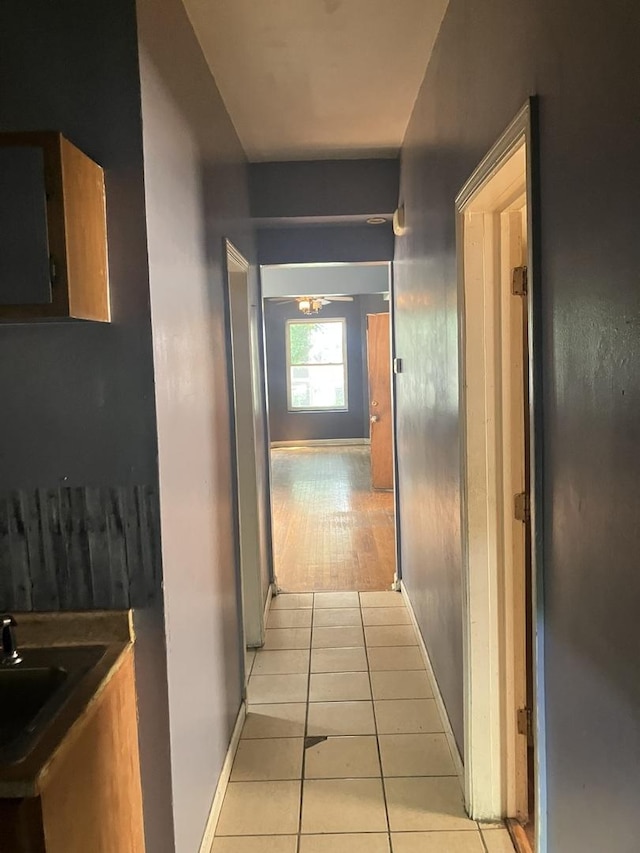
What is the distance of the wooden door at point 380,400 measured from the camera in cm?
835

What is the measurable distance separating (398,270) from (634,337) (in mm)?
3371

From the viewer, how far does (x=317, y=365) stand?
12.1m

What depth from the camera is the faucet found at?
165 centimetres

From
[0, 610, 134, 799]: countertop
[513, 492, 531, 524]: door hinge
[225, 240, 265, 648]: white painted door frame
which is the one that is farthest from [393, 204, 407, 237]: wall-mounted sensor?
[0, 610, 134, 799]: countertop

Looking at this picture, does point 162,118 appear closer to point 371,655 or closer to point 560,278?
point 560,278

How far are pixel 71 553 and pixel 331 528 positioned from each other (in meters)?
4.73

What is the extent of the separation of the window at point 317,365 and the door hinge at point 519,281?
976cm

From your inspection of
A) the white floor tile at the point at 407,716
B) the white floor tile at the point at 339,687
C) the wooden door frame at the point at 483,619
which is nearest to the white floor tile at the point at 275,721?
the white floor tile at the point at 339,687

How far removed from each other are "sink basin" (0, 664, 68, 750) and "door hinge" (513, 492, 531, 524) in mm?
1414

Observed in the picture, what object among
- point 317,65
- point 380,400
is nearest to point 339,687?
point 317,65

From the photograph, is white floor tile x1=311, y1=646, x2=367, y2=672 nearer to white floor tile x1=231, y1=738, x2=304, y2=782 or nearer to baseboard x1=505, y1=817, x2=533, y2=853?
white floor tile x1=231, y1=738, x2=304, y2=782

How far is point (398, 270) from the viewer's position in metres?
4.30

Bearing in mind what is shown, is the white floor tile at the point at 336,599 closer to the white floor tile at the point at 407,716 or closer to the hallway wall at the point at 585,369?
the white floor tile at the point at 407,716

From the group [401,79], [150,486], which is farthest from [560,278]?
[401,79]
